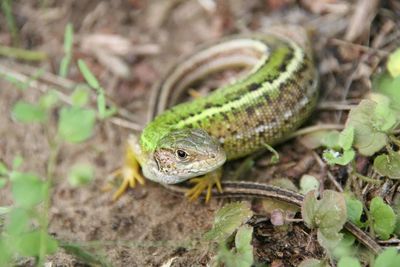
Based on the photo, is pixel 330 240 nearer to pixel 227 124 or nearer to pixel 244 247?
pixel 244 247

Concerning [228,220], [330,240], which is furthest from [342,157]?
[228,220]

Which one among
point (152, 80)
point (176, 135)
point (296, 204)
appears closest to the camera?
point (296, 204)

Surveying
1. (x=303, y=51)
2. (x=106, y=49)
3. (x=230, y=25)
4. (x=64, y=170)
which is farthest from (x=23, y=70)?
(x=303, y=51)

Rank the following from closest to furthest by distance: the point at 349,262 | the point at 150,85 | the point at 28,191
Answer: the point at 28,191 → the point at 349,262 → the point at 150,85

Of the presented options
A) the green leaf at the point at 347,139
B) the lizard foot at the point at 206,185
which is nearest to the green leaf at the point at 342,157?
the green leaf at the point at 347,139

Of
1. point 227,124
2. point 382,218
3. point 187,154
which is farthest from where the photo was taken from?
point 227,124

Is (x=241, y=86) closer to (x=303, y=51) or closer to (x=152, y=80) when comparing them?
(x=303, y=51)

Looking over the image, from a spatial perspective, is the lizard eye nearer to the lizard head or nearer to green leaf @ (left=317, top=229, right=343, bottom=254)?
the lizard head
